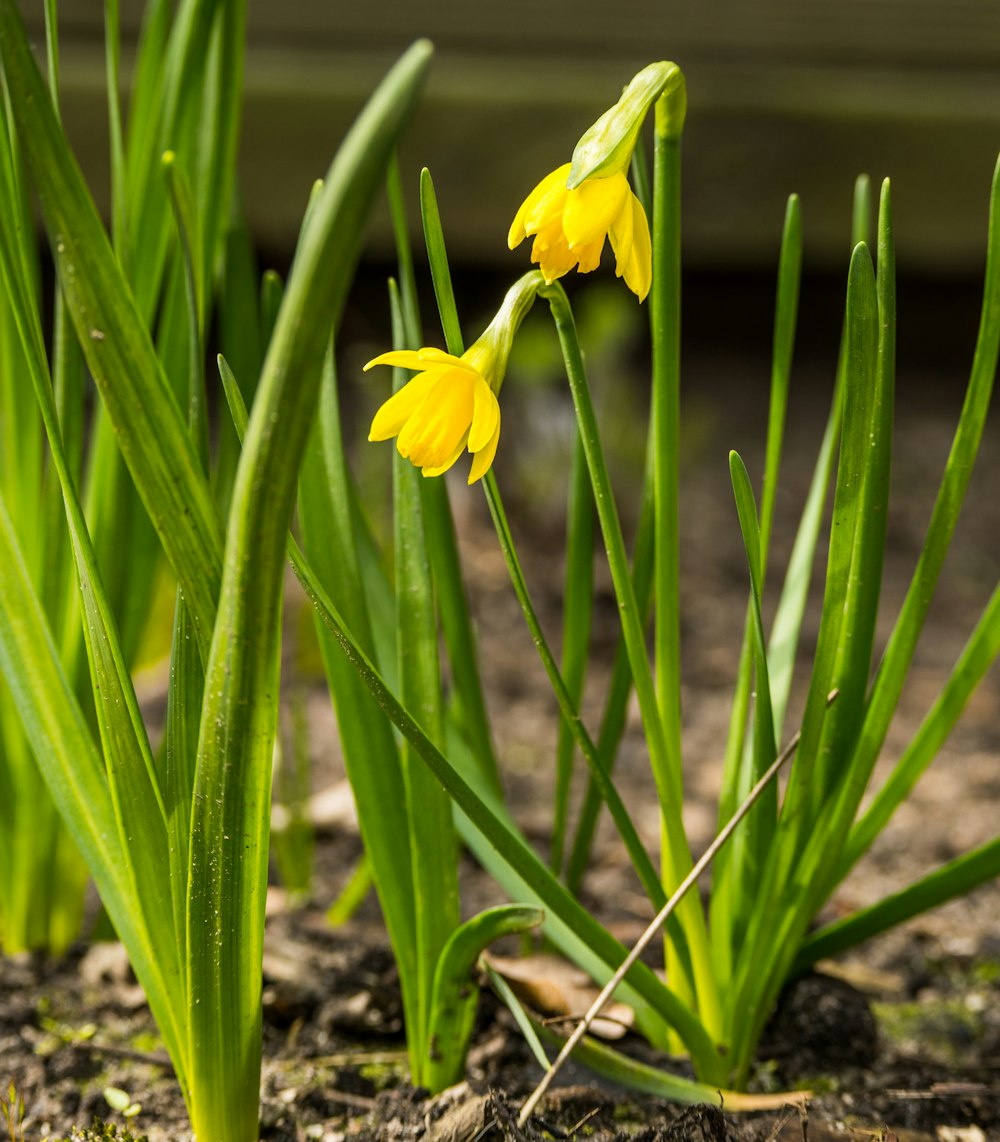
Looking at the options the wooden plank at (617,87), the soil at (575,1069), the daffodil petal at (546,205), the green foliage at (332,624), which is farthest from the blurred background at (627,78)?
the daffodil petal at (546,205)

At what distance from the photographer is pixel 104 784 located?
639 millimetres

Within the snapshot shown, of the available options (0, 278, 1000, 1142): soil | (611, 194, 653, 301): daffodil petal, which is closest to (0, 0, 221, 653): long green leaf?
(611, 194, 653, 301): daffodil petal

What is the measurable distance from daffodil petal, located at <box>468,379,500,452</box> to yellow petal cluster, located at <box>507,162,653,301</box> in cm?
6

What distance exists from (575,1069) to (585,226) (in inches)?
20.0

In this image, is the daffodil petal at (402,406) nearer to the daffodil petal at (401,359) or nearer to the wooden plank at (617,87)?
the daffodil petal at (401,359)

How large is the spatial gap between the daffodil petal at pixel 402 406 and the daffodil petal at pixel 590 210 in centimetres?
9

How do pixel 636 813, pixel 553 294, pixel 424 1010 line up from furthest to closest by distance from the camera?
pixel 636 813 < pixel 424 1010 < pixel 553 294

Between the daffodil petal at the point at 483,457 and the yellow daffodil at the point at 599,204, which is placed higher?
the yellow daffodil at the point at 599,204

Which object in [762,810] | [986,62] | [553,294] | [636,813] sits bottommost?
[636,813]

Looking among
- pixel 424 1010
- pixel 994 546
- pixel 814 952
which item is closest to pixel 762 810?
pixel 814 952

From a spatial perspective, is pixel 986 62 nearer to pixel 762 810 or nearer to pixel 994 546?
pixel 994 546

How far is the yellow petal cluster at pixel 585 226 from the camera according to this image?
507 millimetres

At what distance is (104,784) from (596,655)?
1.07 m

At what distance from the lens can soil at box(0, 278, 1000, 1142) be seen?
67 centimetres
